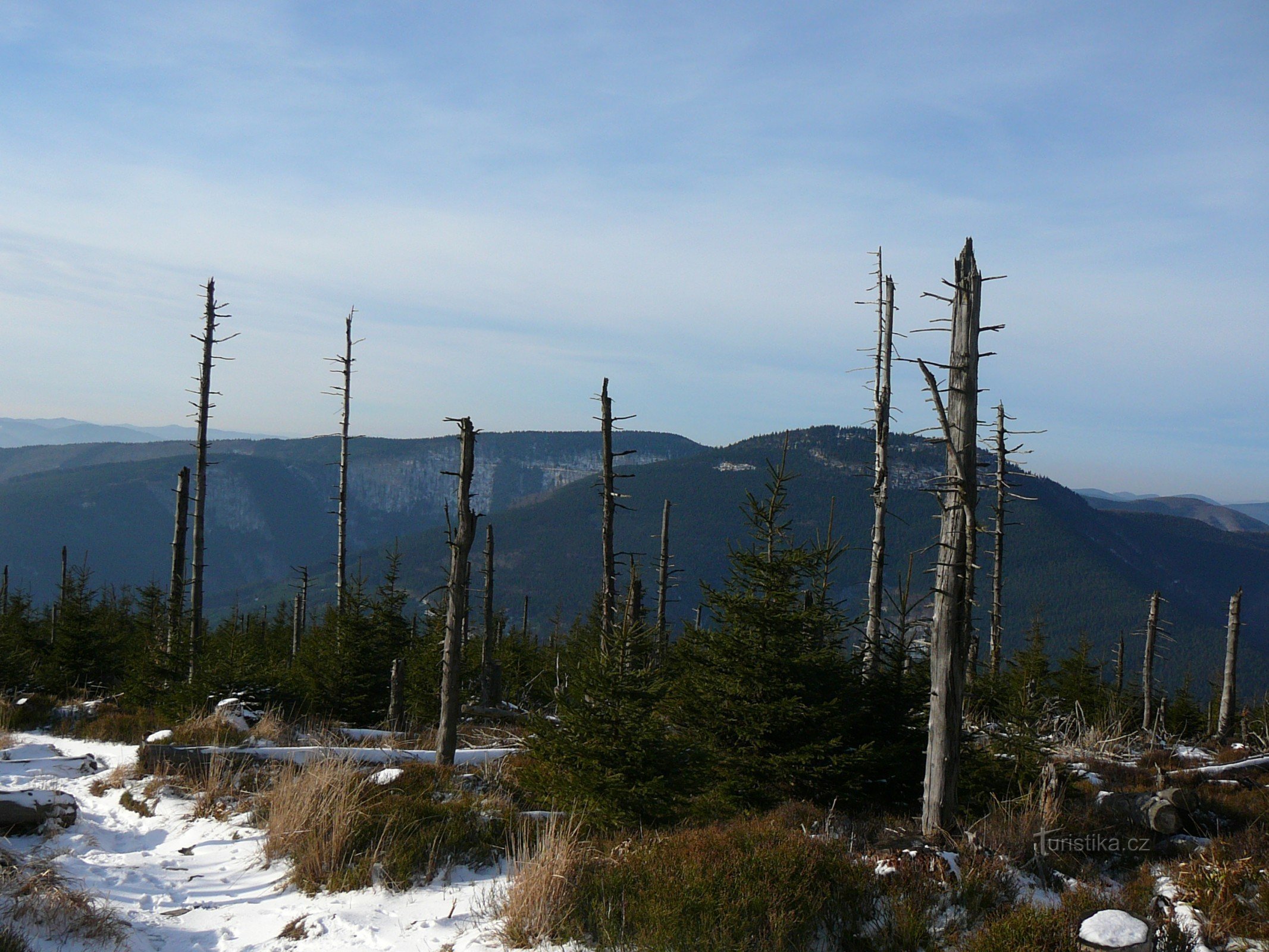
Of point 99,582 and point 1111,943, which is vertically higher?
point 1111,943

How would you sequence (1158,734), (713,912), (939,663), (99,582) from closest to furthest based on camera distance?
(713,912), (939,663), (1158,734), (99,582)

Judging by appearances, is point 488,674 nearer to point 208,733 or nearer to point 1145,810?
point 208,733

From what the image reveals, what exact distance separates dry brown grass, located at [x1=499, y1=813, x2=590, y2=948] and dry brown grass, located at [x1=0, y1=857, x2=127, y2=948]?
8.50ft

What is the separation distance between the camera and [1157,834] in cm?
830

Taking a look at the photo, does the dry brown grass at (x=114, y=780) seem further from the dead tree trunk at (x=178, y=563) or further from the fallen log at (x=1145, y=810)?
the fallen log at (x=1145, y=810)

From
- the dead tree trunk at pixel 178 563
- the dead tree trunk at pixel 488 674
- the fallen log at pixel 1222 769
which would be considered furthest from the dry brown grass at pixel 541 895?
the dead tree trunk at pixel 178 563

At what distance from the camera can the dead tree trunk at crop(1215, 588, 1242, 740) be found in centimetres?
2211

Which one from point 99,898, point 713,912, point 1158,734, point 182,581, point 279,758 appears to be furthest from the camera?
point 1158,734

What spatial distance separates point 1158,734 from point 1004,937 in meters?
21.1

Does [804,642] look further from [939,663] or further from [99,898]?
[99,898]

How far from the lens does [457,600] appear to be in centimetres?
1092

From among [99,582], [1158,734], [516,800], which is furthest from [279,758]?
[99,582]

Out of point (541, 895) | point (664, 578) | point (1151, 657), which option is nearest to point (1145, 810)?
point (541, 895)

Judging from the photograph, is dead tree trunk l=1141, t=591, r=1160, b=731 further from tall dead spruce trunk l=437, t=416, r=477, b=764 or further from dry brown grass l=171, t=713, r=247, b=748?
dry brown grass l=171, t=713, r=247, b=748
